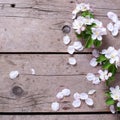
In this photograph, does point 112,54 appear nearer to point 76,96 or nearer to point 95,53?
point 95,53

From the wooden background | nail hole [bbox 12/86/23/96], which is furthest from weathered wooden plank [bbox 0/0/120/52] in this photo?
nail hole [bbox 12/86/23/96]

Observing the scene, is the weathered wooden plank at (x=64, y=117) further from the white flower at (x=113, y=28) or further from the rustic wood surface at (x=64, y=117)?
the white flower at (x=113, y=28)

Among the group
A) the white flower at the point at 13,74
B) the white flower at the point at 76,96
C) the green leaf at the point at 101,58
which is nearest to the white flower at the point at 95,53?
the green leaf at the point at 101,58

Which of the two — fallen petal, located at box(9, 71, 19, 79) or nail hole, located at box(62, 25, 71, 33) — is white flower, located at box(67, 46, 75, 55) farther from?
fallen petal, located at box(9, 71, 19, 79)

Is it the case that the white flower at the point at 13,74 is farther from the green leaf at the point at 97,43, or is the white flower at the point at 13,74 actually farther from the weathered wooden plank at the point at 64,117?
the green leaf at the point at 97,43

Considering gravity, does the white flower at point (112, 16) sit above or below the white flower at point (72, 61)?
above

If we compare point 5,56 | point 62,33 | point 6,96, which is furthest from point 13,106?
point 62,33

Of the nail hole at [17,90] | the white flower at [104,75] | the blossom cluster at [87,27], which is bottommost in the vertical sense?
the nail hole at [17,90]
